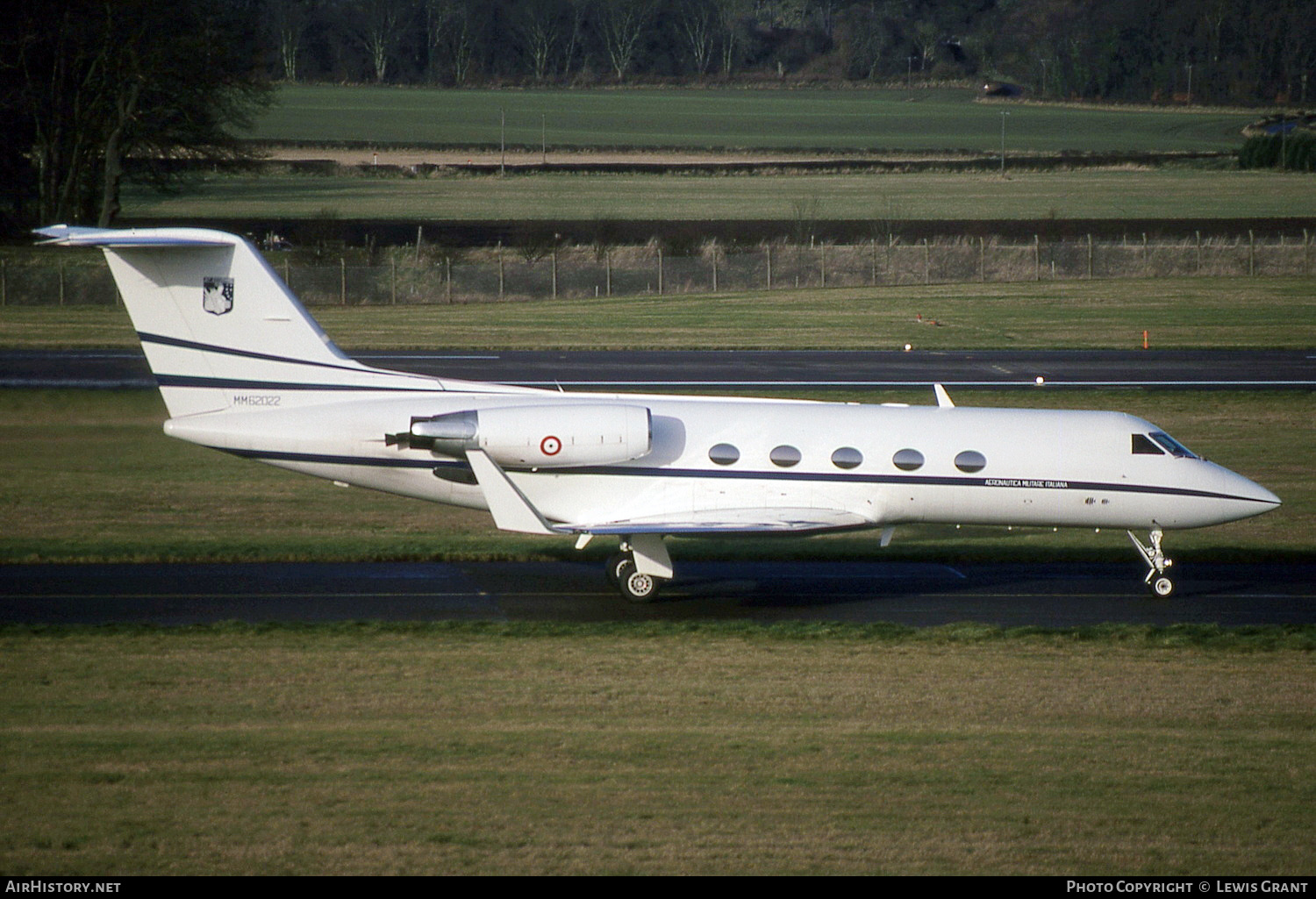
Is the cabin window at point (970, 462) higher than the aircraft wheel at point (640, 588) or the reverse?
higher

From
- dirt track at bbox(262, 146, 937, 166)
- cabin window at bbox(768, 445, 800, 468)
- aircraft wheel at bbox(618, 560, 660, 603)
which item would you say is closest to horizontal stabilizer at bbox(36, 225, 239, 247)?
aircraft wheel at bbox(618, 560, 660, 603)

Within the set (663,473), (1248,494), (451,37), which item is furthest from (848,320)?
(451,37)

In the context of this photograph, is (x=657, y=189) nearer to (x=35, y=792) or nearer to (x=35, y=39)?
(x=35, y=39)

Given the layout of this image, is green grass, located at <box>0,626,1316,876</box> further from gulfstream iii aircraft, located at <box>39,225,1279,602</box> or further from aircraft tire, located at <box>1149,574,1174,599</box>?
aircraft tire, located at <box>1149,574,1174,599</box>

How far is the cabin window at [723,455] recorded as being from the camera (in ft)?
67.9

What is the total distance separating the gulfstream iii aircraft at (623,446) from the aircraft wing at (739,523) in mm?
35

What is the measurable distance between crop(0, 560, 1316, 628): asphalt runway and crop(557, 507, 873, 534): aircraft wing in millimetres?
1181

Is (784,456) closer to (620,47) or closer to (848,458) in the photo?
(848,458)

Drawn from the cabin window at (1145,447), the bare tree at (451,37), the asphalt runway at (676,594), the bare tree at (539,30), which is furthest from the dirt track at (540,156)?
the cabin window at (1145,447)

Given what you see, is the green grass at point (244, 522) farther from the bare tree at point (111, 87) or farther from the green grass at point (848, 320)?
the bare tree at point (111, 87)

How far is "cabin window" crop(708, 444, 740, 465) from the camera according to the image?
2069cm

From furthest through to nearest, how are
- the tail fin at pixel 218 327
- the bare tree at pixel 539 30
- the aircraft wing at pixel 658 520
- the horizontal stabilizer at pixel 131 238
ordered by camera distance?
the bare tree at pixel 539 30 → the tail fin at pixel 218 327 → the aircraft wing at pixel 658 520 → the horizontal stabilizer at pixel 131 238
